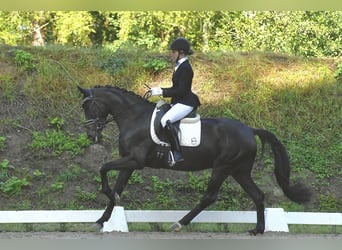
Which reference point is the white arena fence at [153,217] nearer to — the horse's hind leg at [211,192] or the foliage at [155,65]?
the horse's hind leg at [211,192]

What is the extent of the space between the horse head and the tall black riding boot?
2.91 ft

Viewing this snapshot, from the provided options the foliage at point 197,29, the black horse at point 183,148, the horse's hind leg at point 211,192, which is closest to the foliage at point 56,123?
the foliage at point 197,29

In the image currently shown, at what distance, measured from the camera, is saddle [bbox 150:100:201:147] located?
24.3 ft

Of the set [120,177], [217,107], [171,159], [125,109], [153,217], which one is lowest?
[153,217]

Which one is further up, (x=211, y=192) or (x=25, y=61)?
(x=25, y=61)

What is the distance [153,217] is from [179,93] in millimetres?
2195

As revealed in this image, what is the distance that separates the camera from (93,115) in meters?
7.46

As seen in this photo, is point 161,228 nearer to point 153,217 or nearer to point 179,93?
point 153,217

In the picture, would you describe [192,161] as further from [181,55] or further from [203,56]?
[203,56]

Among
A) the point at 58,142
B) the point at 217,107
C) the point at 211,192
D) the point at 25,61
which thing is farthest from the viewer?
the point at 25,61

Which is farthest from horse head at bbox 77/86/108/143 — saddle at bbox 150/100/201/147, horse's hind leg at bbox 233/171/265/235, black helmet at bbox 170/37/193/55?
horse's hind leg at bbox 233/171/265/235

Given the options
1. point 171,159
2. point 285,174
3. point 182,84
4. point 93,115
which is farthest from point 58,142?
point 285,174

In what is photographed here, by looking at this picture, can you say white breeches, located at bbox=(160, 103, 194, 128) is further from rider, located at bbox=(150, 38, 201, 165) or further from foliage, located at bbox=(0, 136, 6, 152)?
foliage, located at bbox=(0, 136, 6, 152)

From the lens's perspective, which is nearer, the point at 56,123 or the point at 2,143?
the point at 2,143
